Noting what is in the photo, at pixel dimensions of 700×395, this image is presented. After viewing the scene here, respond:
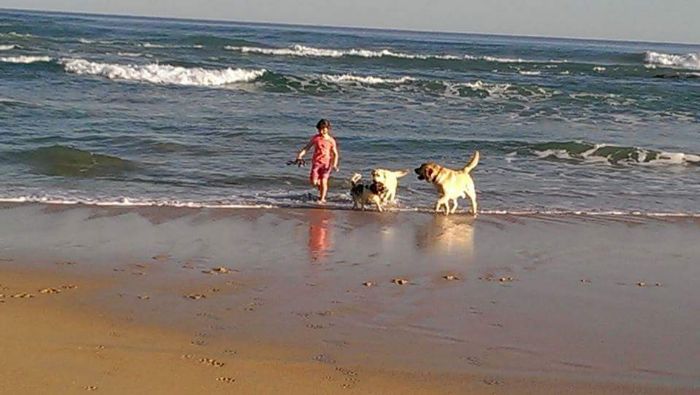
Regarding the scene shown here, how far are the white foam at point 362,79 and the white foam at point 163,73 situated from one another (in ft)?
6.87

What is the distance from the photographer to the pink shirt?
10516 mm

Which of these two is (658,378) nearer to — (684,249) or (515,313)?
(515,313)

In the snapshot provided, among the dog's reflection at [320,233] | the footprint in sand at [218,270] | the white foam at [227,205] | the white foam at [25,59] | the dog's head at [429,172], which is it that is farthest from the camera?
the white foam at [25,59]

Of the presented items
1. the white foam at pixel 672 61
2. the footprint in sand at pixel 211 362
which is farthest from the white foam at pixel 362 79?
the white foam at pixel 672 61

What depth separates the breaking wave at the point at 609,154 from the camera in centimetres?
1453

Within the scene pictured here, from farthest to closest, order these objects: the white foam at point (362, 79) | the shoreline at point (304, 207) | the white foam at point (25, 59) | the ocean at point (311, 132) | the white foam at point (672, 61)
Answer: the white foam at point (672, 61) < the white foam at point (362, 79) < the white foam at point (25, 59) < the ocean at point (311, 132) < the shoreline at point (304, 207)

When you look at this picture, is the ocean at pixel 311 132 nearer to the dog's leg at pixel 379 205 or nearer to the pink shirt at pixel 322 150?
the pink shirt at pixel 322 150

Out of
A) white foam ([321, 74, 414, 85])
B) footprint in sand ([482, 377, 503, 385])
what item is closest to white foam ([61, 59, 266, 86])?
white foam ([321, 74, 414, 85])

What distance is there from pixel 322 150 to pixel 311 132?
5.67m

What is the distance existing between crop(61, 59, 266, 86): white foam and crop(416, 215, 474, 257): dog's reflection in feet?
54.5

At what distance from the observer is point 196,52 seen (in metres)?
36.2

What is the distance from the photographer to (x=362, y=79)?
1085 inches

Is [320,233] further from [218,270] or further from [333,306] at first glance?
[333,306]

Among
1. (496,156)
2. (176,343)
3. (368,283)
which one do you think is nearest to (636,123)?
(496,156)
